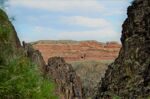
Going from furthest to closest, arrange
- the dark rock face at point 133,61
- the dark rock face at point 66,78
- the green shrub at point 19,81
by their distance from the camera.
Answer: the dark rock face at point 66,78 < the dark rock face at point 133,61 < the green shrub at point 19,81

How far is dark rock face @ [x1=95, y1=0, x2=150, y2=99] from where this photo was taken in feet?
111

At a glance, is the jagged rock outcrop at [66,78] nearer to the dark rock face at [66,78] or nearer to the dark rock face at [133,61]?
the dark rock face at [66,78]

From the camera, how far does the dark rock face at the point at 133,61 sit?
33909mm

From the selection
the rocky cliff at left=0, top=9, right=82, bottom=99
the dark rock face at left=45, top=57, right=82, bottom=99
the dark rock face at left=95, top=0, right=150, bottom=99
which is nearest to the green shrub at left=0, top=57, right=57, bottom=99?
the rocky cliff at left=0, top=9, right=82, bottom=99

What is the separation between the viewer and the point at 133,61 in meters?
37.5

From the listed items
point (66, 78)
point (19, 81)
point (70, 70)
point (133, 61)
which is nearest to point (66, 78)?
point (66, 78)

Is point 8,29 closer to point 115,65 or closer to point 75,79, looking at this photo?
point 115,65

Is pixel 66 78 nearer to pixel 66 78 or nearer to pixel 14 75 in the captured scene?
pixel 66 78

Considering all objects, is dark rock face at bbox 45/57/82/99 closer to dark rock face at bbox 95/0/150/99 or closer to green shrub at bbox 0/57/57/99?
dark rock face at bbox 95/0/150/99

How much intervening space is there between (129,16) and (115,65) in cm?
441

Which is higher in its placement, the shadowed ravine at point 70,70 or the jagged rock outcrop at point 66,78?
the shadowed ravine at point 70,70

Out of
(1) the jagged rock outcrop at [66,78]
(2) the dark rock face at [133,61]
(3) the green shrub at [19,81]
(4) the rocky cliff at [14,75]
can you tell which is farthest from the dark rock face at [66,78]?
(3) the green shrub at [19,81]

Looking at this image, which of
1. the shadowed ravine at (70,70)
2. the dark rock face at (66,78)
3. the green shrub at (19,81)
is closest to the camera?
the green shrub at (19,81)

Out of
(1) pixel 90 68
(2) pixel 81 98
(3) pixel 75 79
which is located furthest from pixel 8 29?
(1) pixel 90 68
